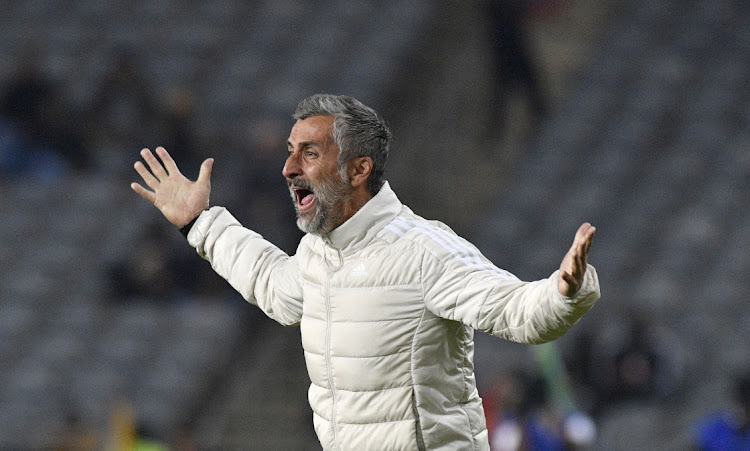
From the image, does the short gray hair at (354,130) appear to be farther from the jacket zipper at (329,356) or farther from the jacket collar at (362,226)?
the jacket zipper at (329,356)

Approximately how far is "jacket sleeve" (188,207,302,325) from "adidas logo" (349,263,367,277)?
274mm

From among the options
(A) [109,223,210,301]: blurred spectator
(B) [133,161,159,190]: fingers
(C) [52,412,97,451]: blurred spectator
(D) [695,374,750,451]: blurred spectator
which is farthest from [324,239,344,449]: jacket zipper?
(A) [109,223,210,301]: blurred spectator

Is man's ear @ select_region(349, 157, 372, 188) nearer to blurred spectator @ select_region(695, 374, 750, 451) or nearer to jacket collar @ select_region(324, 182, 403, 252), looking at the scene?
jacket collar @ select_region(324, 182, 403, 252)

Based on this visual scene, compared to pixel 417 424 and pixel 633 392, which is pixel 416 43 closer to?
pixel 633 392

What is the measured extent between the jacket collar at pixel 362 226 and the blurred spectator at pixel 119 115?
699 centimetres

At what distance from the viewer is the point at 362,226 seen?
3.62 meters

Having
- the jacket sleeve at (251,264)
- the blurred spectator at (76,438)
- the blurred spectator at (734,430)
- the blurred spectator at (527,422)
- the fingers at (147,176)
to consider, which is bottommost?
the blurred spectator at (76,438)

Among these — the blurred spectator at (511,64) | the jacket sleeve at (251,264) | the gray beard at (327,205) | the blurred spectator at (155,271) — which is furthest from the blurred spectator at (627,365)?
the gray beard at (327,205)

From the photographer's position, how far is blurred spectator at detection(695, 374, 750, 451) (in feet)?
21.8

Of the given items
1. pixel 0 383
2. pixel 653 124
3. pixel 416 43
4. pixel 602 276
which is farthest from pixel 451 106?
pixel 0 383

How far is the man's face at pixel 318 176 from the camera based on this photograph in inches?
143

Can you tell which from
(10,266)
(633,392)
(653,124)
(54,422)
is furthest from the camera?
(653,124)

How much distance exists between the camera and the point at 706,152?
34.3 feet

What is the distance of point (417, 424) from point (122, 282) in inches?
252
